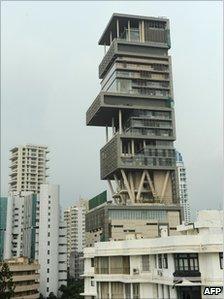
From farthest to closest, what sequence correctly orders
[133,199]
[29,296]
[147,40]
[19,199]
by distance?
1. [19,199]
2. [147,40]
3. [133,199]
4. [29,296]

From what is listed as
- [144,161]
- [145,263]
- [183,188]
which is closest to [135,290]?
[145,263]

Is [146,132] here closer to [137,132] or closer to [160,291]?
[137,132]

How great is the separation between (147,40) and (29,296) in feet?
254

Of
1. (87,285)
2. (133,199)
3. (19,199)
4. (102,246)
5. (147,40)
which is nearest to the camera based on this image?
(102,246)

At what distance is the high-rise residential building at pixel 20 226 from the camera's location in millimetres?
126812

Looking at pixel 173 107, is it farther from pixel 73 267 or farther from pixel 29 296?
pixel 73 267

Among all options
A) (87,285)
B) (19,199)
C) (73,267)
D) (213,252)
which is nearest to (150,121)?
(19,199)

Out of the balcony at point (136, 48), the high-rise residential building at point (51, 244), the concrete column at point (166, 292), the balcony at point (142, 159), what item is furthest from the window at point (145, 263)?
the balcony at point (136, 48)

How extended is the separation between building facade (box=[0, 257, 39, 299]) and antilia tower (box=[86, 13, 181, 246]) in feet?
68.2

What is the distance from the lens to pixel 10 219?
131875 millimetres

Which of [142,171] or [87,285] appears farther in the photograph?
[142,171]

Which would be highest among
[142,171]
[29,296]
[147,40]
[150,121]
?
[147,40]

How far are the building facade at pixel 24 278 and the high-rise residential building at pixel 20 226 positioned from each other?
28238mm

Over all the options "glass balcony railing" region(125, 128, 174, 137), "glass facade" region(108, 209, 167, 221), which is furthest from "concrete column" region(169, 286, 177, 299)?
"glass balcony railing" region(125, 128, 174, 137)
